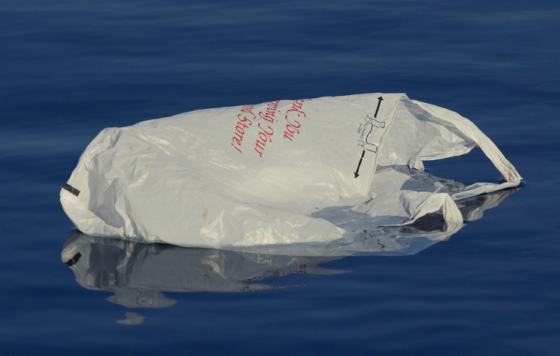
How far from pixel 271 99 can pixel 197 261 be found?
2.14m

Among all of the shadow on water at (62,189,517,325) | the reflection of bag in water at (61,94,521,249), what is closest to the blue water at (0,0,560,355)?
the shadow on water at (62,189,517,325)

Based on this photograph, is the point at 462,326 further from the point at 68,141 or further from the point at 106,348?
the point at 68,141

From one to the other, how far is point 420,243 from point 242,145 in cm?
99

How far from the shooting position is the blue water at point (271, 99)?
276 cm

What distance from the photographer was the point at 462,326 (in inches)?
108

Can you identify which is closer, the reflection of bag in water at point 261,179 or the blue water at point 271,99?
the blue water at point 271,99

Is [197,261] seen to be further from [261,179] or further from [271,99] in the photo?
[271,99]

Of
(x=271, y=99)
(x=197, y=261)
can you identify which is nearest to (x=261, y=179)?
(x=197, y=261)

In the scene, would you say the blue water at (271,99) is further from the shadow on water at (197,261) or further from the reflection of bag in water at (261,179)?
the reflection of bag in water at (261,179)

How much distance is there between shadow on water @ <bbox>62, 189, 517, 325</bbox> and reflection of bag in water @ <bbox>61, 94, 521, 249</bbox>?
2.0 inches

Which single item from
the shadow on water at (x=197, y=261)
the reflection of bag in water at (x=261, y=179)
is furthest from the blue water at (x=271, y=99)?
the reflection of bag in water at (x=261, y=179)

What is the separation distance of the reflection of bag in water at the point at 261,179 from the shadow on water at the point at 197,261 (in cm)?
5

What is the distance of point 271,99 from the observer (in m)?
5.21

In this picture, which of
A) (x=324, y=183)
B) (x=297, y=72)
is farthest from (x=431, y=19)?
(x=324, y=183)
